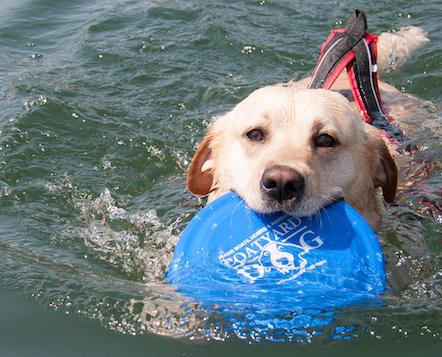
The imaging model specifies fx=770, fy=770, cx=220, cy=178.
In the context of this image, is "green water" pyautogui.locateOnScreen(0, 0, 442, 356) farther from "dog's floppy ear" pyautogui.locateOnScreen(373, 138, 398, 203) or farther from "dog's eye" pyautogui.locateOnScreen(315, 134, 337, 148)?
"dog's eye" pyautogui.locateOnScreen(315, 134, 337, 148)

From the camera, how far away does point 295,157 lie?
389 cm

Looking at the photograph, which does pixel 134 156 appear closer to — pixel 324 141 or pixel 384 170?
pixel 384 170

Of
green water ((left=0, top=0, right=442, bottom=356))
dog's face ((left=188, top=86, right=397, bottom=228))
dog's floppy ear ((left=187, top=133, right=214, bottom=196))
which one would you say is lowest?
green water ((left=0, top=0, right=442, bottom=356))

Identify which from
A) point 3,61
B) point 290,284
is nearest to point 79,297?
point 290,284

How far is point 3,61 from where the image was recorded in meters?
8.13

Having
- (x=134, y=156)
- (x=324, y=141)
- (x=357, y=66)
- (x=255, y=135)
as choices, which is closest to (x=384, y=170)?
(x=324, y=141)

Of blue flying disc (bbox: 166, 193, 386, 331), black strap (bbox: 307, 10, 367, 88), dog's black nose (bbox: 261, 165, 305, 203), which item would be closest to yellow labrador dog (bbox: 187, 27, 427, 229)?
dog's black nose (bbox: 261, 165, 305, 203)

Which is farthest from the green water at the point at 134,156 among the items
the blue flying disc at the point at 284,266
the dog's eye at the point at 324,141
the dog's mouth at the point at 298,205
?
the dog's eye at the point at 324,141

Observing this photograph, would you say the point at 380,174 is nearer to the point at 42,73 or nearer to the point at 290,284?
the point at 290,284

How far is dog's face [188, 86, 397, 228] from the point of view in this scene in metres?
3.76

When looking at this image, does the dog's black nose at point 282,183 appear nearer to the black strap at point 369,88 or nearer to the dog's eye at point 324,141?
the dog's eye at point 324,141

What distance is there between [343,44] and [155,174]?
71.3 inches

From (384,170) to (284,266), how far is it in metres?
1.19

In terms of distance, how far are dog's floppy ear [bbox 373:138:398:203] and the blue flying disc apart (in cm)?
74
